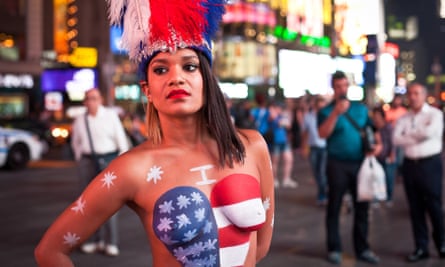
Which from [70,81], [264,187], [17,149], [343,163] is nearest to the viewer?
[264,187]

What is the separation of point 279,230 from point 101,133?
9.61 feet

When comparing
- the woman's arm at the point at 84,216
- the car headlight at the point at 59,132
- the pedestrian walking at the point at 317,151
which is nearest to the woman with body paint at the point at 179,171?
the woman's arm at the point at 84,216

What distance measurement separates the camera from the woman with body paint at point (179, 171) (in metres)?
2.22

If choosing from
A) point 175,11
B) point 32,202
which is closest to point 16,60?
point 32,202

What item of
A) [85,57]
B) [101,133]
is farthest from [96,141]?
[85,57]

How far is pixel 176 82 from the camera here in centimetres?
228

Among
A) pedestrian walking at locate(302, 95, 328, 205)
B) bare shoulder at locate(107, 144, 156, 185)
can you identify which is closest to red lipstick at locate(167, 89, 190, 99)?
bare shoulder at locate(107, 144, 156, 185)

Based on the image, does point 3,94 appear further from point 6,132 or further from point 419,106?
point 419,106

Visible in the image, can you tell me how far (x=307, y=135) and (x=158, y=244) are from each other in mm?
10642

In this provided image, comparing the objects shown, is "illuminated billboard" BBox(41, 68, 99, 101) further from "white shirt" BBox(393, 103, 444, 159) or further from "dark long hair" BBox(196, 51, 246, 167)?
"dark long hair" BBox(196, 51, 246, 167)

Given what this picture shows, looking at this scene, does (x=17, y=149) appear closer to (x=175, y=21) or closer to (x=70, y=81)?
(x=175, y=21)

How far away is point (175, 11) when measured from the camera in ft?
7.30

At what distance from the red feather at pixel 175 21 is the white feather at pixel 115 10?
0.17 metres

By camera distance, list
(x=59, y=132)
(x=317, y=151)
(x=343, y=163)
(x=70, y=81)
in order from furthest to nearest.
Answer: (x=70, y=81) < (x=59, y=132) < (x=317, y=151) < (x=343, y=163)
